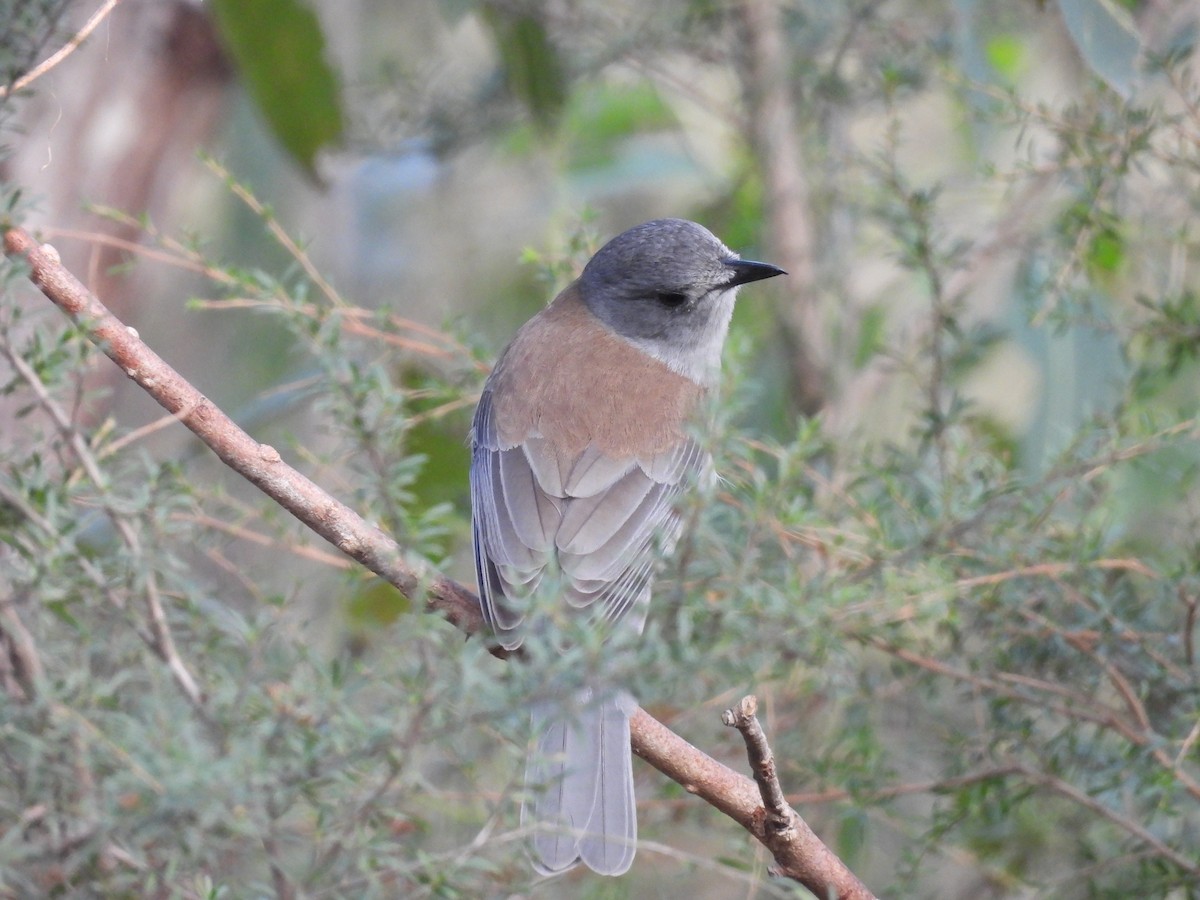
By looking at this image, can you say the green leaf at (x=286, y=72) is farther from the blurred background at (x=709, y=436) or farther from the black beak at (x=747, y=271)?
the black beak at (x=747, y=271)

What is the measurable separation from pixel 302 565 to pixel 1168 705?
3.11 metres

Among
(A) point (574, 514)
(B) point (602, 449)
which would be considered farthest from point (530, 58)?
(A) point (574, 514)

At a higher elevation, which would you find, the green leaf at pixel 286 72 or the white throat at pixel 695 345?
the green leaf at pixel 286 72

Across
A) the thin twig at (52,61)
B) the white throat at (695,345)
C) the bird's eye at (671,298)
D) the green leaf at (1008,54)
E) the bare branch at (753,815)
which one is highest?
the green leaf at (1008,54)

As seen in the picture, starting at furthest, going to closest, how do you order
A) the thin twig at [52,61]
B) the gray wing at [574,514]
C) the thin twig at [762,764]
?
the gray wing at [574,514]
the thin twig at [52,61]
the thin twig at [762,764]

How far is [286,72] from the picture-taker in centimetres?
427

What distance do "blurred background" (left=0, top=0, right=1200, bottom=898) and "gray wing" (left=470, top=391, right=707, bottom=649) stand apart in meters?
0.19

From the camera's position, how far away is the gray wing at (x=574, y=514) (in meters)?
2.77

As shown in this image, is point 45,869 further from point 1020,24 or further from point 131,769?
point 1020,24

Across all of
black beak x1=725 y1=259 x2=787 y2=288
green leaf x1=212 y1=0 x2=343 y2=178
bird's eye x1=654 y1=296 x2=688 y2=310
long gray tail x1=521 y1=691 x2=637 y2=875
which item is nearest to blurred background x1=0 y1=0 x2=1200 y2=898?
green leaf x1=212 y1=0 x2=343 y2=178

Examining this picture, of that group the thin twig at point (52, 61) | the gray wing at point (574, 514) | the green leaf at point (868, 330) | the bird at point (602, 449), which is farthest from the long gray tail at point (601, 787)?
the green leaf at point (868, 330)

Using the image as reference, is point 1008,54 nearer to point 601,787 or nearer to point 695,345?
point 695,345

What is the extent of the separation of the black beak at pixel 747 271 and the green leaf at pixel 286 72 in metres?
1.60

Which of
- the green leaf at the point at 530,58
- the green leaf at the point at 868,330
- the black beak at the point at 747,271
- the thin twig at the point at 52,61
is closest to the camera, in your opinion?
the thin twig at the point at 52,61
